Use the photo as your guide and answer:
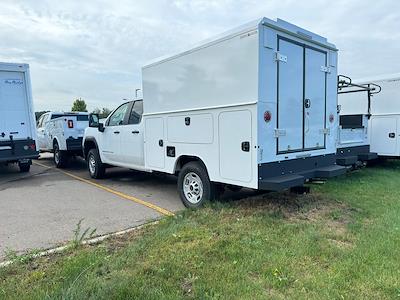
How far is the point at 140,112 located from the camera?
26.7ft

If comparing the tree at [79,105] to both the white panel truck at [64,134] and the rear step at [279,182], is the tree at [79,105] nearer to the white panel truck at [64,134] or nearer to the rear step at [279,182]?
the white panel truck at [64,134]

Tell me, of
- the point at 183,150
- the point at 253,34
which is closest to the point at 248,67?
the point at 253,34

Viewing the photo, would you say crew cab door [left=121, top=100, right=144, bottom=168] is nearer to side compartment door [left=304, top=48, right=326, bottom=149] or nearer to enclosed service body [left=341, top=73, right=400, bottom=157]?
side compartment door [left=304, top=48, right=326, bottom=149]

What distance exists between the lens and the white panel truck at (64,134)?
11875 millimetres

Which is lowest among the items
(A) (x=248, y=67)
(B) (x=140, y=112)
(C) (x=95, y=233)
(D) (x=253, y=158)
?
(C) (x=95, y=233)

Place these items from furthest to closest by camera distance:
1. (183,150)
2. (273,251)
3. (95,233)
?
(183,150) < (95,233) < (273,251)

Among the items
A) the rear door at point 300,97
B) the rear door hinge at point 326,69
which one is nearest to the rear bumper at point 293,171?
the rear door at point 300,97

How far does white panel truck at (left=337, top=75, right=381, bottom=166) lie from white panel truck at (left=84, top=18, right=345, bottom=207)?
2218mm

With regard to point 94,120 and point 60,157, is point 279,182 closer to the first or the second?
point 94,120

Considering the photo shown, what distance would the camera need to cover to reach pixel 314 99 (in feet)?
20.6

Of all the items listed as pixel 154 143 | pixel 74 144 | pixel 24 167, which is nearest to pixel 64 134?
pixel 74 144

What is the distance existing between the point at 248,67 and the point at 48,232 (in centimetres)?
377

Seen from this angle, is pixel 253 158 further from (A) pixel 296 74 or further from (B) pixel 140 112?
(B) pixel 140 112

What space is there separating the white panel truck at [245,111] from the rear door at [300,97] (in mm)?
16
